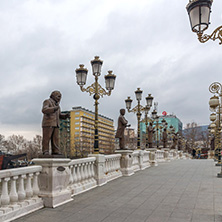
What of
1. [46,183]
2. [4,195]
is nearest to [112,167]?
[46,183]

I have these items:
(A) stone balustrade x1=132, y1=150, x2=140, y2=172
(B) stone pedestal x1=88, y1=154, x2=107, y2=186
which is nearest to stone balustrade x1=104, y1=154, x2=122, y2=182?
(B) stone pedestal x1=88, y1=154, x2=107, y2=186

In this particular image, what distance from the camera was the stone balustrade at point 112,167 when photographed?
11.0 m

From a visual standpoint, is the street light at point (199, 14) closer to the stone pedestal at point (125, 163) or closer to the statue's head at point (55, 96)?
the statue's head at point (55, 96)

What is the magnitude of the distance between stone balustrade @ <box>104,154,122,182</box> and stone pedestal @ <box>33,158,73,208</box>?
4.14m

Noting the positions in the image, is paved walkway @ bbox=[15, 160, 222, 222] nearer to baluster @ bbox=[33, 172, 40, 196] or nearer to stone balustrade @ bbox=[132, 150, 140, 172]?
baluster @ bbox=[33, 172, 40, 196]

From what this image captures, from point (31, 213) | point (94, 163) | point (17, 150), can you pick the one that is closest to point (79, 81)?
point (94, 163)

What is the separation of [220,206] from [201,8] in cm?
474

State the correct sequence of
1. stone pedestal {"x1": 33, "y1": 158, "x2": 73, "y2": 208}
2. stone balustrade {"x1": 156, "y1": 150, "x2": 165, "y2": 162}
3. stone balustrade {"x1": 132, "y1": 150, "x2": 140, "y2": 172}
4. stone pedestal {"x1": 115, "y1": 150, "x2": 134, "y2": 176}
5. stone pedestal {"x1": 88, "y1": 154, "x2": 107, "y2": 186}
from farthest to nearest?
stone balustrade {"x1": 156, "y1": 150, "x2": 165, "y2": 162} < stone balustrade {"x1": 132, "y1": 150, "x2": 140, "y2": 172} < stone pedestal {"x1": 115, "y1": 150, "x2": 134, "y2": 176} < stone pedestal {"x1": 88, "y1": 154, "x2": 107, "y2": 186} < stone pedestal {"x1": 33, "y1": 158, "x2": 73, "y2": 208}

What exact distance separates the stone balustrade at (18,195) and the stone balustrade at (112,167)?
4.83 m

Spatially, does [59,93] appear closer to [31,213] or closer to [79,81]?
[31,213]

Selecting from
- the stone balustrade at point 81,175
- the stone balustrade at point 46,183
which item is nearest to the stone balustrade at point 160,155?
the stone balustrade at point 46,183

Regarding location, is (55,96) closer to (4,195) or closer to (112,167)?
(4,195)

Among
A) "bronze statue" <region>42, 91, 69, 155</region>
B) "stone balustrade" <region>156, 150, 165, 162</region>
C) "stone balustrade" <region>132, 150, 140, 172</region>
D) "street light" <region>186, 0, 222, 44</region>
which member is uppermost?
"street light" <region>186, 0, 222, 44</region>

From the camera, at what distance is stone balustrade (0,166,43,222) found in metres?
5.23
